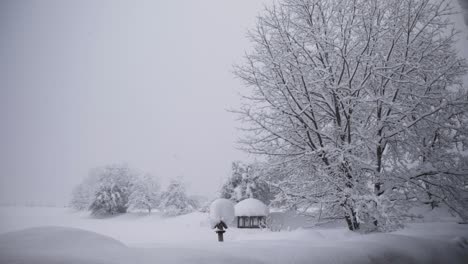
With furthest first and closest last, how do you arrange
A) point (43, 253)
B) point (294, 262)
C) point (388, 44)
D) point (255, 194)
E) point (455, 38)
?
point (255, 194) < point (455, 38) < point (388, 44) < point (294, 262) < point (43, 253)

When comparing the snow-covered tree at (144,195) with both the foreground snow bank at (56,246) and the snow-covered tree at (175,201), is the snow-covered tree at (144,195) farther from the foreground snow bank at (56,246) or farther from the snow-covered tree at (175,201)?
the foreground snow bank at (56,246)

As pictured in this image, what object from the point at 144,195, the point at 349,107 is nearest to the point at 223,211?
the point at 349,107

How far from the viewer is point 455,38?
805cm

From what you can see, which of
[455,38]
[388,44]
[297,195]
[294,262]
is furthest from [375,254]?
[455,38]

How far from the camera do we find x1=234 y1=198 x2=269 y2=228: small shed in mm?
32812

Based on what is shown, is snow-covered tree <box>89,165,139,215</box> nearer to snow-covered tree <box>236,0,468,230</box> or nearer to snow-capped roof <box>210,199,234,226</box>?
snow-capped roof <box>210,199,234,226</box>

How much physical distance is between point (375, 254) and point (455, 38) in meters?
8.32

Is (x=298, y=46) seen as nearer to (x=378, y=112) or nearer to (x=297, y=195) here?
(x=378, y=112)

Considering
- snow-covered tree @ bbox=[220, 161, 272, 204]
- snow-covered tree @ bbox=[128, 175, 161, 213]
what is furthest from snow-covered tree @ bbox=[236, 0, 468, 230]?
snow-covered tree @ bbox=[128, 175, 161, 213]

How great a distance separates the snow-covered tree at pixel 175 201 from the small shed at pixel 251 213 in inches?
600

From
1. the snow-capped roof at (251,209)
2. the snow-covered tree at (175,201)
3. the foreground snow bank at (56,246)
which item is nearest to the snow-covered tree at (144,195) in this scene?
the snow-covered tree at (175,201)

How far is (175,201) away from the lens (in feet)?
151

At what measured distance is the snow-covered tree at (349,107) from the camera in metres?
5.93

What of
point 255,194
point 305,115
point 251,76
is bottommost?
point 255,194
